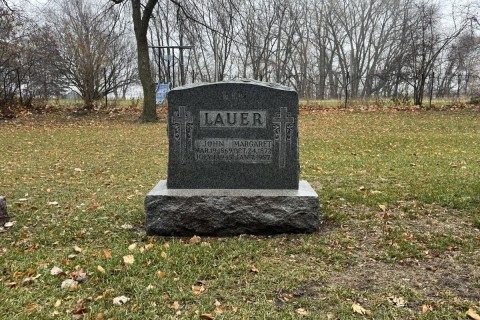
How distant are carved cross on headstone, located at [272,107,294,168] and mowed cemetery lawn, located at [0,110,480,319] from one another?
0.91 meters

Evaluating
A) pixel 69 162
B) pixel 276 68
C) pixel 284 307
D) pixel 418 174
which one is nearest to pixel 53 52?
pixel 69 162

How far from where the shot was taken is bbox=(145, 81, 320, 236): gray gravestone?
458 cm

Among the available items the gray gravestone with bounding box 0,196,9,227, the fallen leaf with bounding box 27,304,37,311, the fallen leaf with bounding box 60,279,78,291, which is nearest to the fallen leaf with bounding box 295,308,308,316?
the fallen leaf with bounding box 60,279,78,291

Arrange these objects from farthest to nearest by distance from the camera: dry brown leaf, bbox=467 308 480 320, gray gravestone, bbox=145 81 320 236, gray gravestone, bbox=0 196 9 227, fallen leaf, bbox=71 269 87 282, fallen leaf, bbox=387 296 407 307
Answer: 1. gray gravestone, bbox=0 196 9 227
2. gray gravestone, bbox=145 81 320 236
3. fallen leaf, bbox=71 269 87 282
4. fallen leaf, bbox=387 296 407 307
5. dry brown leaf, bbox=467 308 480 320

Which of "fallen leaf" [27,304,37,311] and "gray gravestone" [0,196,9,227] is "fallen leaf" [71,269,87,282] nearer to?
"fallen leaf" [27,304,37,311]

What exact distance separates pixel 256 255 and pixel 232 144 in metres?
1.39

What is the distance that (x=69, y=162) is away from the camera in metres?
9.31

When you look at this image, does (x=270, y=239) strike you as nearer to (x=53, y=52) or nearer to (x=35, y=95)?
(x=35, y=95)

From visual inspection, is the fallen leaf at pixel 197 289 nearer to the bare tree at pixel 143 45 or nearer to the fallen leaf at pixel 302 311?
the fallen leaf at pixel 302 311

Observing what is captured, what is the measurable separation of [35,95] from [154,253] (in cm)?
2124

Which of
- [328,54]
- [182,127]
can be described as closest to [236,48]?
[328,54]

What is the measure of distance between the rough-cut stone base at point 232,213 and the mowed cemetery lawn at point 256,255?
0.14 meters

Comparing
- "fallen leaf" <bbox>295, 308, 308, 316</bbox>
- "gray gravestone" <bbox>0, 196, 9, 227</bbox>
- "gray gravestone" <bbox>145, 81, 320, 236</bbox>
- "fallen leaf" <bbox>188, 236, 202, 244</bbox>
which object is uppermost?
"gray gravestone" <bbox>145, 81, 320, 236</bbox>

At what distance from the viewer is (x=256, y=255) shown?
3818mm
